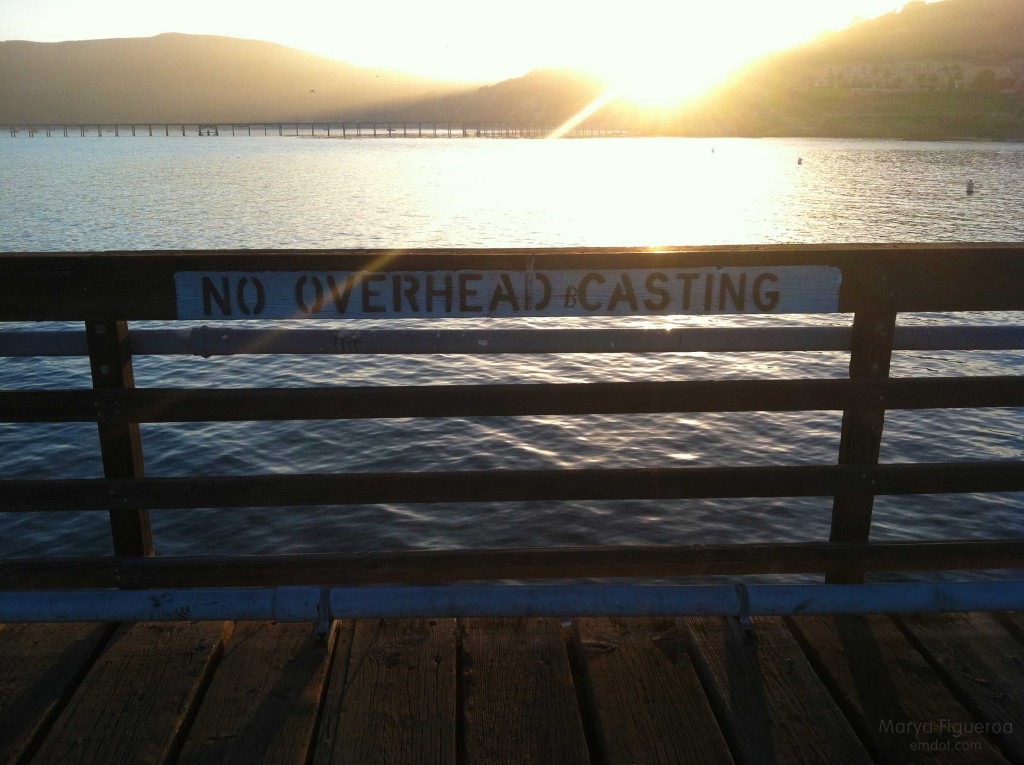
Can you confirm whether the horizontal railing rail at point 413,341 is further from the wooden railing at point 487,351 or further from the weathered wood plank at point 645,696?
the weathered wood plank at point 645,696

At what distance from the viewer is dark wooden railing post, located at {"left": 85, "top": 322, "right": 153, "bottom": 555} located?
3752 mm

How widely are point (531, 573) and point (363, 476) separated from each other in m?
0.92

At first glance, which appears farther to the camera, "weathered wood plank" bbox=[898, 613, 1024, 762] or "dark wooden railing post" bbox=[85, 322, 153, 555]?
"dark wooden railing post" bbox=[85, 322, 153, 555]

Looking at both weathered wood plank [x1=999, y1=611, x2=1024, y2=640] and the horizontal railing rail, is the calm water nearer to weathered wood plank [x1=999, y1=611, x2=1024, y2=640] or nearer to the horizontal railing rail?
weathered wood plank [x1=999, y1=611, x2=1024, y2=640]

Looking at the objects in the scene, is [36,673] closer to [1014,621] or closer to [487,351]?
[487,351]

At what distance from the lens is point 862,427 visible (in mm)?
4000

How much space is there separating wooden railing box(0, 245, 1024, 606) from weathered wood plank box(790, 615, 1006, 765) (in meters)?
0.37

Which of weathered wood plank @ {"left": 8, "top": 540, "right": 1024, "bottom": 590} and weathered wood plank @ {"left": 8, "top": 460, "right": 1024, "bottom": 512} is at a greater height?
weathered wood plank @ {"left": 8, "top": 460, "right": 1024, "bottom": 512}

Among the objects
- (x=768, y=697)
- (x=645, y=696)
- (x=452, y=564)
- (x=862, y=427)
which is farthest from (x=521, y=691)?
(x=862, y=427)

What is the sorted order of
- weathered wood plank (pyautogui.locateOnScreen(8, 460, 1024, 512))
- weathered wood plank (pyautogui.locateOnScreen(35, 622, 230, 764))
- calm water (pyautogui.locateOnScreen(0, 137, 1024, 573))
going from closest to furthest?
weathered wood plank (pyautogui.locateOnScreen(35, 622, 230, 764)), weathered wood plank (pyautogui.locateOnScreen(8, 460, 1024, 512)), calm water (pyautogui.locateOnScreen(0, 137, 1024, 573))

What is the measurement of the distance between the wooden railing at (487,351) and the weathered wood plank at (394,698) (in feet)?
1.07

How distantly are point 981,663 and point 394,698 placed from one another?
264 cm

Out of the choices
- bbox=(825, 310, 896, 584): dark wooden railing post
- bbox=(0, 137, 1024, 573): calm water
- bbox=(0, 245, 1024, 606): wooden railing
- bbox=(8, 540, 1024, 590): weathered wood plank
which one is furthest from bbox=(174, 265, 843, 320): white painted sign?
bbox=(0, 137, 1024, 573): calm water

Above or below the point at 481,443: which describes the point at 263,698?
above
